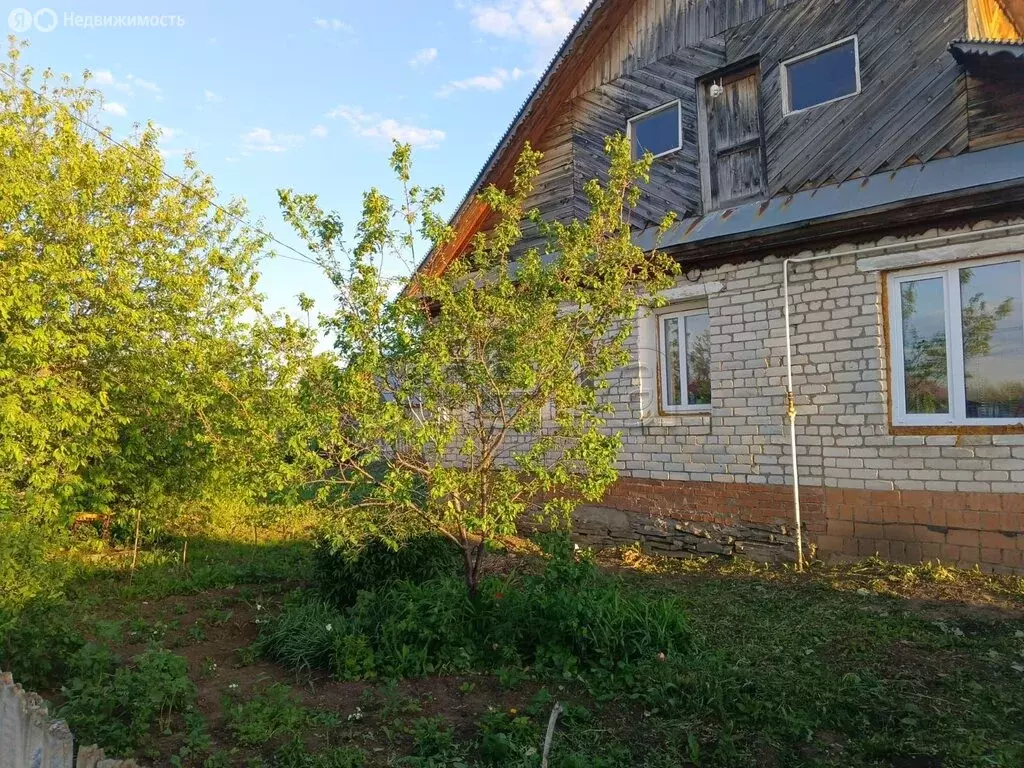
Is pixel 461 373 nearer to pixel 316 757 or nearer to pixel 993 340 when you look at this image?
pixel 316 757

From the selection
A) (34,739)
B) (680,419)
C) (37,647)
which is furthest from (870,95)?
(37,647)

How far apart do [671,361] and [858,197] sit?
2.67 metres

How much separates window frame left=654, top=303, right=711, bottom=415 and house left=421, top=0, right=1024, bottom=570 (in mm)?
25

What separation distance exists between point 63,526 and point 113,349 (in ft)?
6.60

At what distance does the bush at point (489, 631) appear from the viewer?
4.61 metres

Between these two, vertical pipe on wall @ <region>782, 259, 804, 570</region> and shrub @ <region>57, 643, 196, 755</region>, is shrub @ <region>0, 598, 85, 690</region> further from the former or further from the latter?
vertical pipe on wall @ <region>782, 259, 804, 570</region>

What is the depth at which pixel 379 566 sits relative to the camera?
19.3ft

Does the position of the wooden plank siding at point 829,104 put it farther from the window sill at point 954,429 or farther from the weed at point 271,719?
the weed at point 271,719

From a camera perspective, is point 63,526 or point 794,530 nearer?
point 794,530

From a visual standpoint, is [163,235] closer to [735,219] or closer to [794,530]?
[735,219]

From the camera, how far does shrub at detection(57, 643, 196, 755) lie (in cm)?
368

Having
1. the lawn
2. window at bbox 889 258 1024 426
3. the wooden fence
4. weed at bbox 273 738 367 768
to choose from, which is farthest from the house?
the wooden fence

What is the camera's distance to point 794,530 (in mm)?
7320

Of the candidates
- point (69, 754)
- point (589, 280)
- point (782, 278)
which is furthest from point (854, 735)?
point (782, 278)
